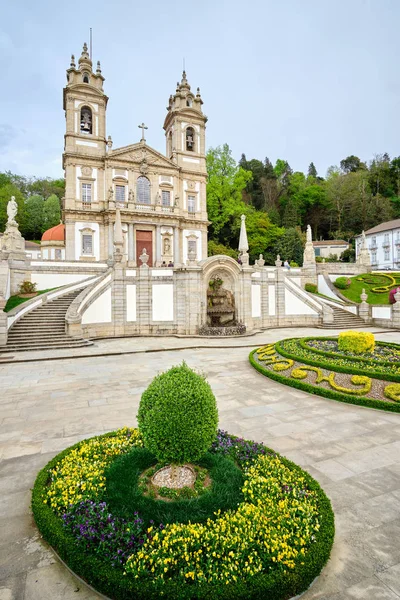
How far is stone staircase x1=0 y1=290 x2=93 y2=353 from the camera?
17484 millimetres

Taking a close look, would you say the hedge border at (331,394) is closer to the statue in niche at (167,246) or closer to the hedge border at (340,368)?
the hedge border at (340,368)

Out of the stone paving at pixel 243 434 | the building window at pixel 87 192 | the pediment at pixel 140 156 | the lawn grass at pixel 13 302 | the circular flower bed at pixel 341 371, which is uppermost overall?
the pediment at pixel 140 156

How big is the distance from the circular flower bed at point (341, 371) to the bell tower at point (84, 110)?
1309 inches

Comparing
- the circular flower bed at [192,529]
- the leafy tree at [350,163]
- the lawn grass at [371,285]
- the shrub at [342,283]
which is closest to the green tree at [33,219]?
the shrub at [342,283]

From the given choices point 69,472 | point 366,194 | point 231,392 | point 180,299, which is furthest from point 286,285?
point 366,194

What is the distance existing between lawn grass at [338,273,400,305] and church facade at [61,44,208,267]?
1706 centimetres

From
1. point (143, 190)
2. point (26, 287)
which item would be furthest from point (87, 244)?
point (26, 287)

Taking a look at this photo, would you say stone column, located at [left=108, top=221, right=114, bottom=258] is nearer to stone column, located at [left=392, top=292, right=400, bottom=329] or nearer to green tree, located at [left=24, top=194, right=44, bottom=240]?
stone column, located at [left=392, top=292, right=400, bottom=329]

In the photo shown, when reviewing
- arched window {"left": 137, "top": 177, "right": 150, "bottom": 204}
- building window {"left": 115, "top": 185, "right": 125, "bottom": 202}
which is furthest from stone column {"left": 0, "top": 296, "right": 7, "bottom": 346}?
arched window {"left": 137, "top": 177, "right": 150, "bottom": 204}

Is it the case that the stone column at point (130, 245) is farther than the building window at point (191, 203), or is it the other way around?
the building window at point (191, 203)

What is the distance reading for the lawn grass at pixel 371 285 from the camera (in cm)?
3054

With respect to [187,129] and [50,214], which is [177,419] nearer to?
[187,129]

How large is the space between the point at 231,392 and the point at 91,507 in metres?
6.22

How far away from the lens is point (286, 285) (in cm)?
2712
